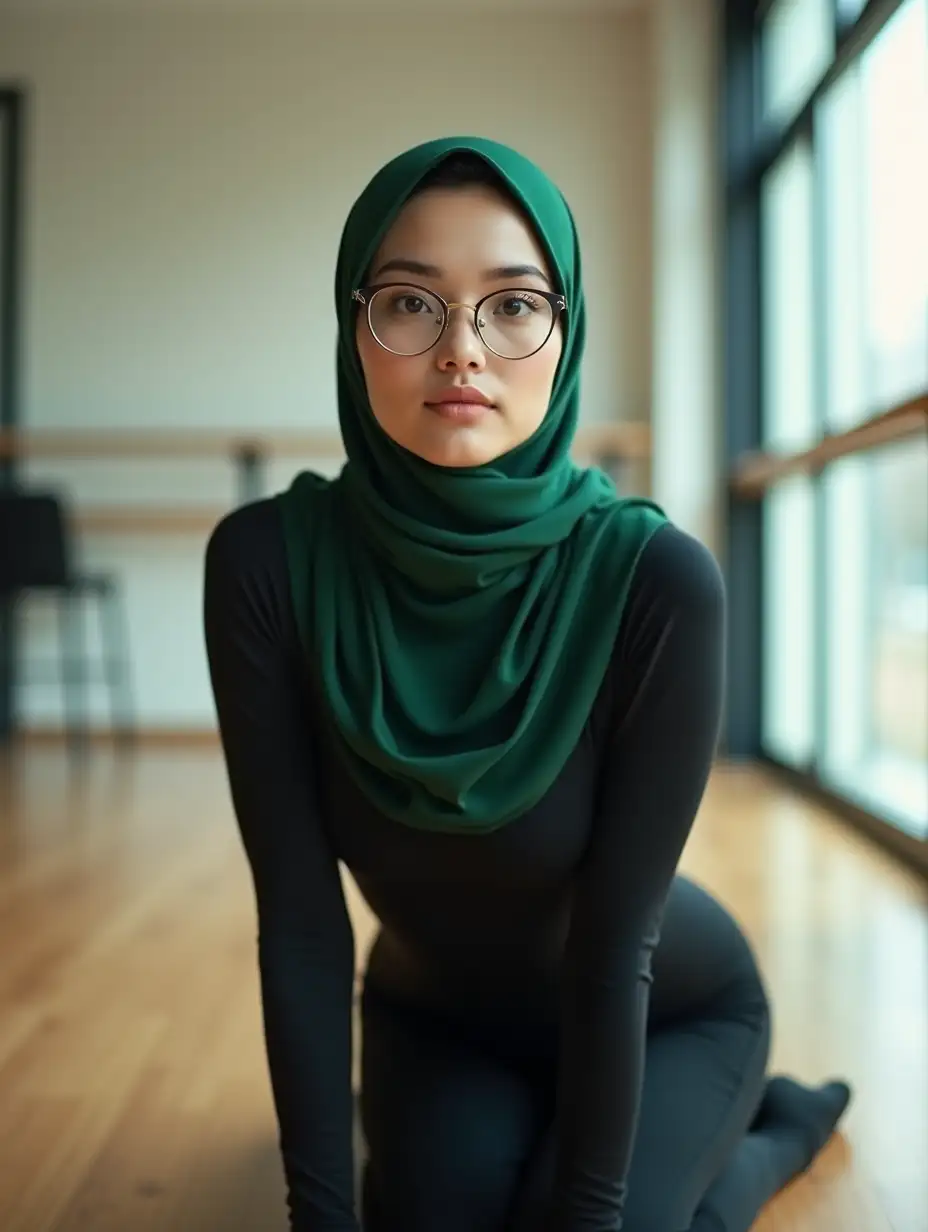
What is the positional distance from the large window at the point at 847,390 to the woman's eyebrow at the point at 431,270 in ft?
5.98

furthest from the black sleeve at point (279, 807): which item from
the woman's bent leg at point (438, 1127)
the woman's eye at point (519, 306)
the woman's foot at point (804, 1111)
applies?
the woman's foot at point (804, 1111)

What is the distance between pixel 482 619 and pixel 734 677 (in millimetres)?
3542

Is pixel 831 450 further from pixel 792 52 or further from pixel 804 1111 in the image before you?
pixel 804 1111

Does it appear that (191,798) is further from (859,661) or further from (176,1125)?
(176,1125)

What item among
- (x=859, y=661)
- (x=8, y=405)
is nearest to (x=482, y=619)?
(x=859, y=661)

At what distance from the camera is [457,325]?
0.88m

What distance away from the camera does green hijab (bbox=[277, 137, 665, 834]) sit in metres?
0.91

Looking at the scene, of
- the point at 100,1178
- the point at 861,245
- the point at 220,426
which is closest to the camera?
the point at 100,1178

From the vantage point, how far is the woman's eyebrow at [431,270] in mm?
885

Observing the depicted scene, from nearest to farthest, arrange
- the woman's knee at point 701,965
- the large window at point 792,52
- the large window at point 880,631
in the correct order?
the woman's knee at point 701,965
the large window at point 880,631
the large window at point 792,52

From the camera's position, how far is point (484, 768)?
0.89 metres

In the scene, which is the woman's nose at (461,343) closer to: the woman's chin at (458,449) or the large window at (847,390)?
the woman's chin at (458,449)

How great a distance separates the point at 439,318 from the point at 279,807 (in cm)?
39

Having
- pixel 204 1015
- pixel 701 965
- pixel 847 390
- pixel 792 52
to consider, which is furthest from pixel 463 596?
pixel 792 52
